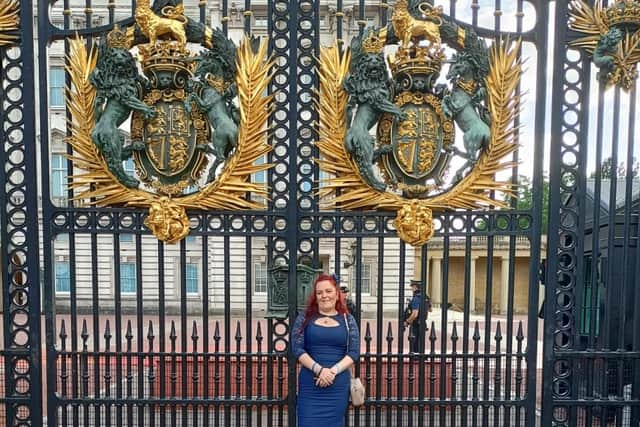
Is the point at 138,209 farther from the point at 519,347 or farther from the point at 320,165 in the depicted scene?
the point at 519,347

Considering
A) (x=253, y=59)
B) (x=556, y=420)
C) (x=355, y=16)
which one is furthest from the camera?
(x=355, y=16)

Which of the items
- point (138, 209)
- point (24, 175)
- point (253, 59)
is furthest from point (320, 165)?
point (24, 175)

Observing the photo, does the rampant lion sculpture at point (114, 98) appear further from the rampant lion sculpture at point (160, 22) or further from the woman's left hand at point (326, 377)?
the woman's left hand at point (326, 377)

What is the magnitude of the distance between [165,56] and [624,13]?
386 cm

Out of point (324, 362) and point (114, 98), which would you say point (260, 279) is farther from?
point (324, 362)

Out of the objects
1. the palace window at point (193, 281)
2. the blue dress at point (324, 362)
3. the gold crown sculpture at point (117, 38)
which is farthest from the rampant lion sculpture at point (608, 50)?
the palace window at point (193, 281)

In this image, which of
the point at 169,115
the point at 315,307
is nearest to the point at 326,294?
the point at 315,307

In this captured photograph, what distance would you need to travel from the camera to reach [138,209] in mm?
3984

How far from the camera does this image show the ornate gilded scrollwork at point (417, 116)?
3.86 metres

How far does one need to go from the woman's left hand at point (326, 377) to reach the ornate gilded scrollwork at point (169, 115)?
1.48 m

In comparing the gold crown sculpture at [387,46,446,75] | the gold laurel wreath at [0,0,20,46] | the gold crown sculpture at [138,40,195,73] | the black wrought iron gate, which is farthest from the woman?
the gold laurel wreath at [0,0,20,46]

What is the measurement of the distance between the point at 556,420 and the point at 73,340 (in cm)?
441

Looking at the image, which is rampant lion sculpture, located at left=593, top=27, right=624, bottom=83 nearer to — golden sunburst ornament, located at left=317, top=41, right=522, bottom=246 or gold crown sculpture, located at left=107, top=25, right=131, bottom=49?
golden sunburst ornament, located at left=317, top=41, right=522, bottom=246

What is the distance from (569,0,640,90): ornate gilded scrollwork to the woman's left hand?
134 inches
